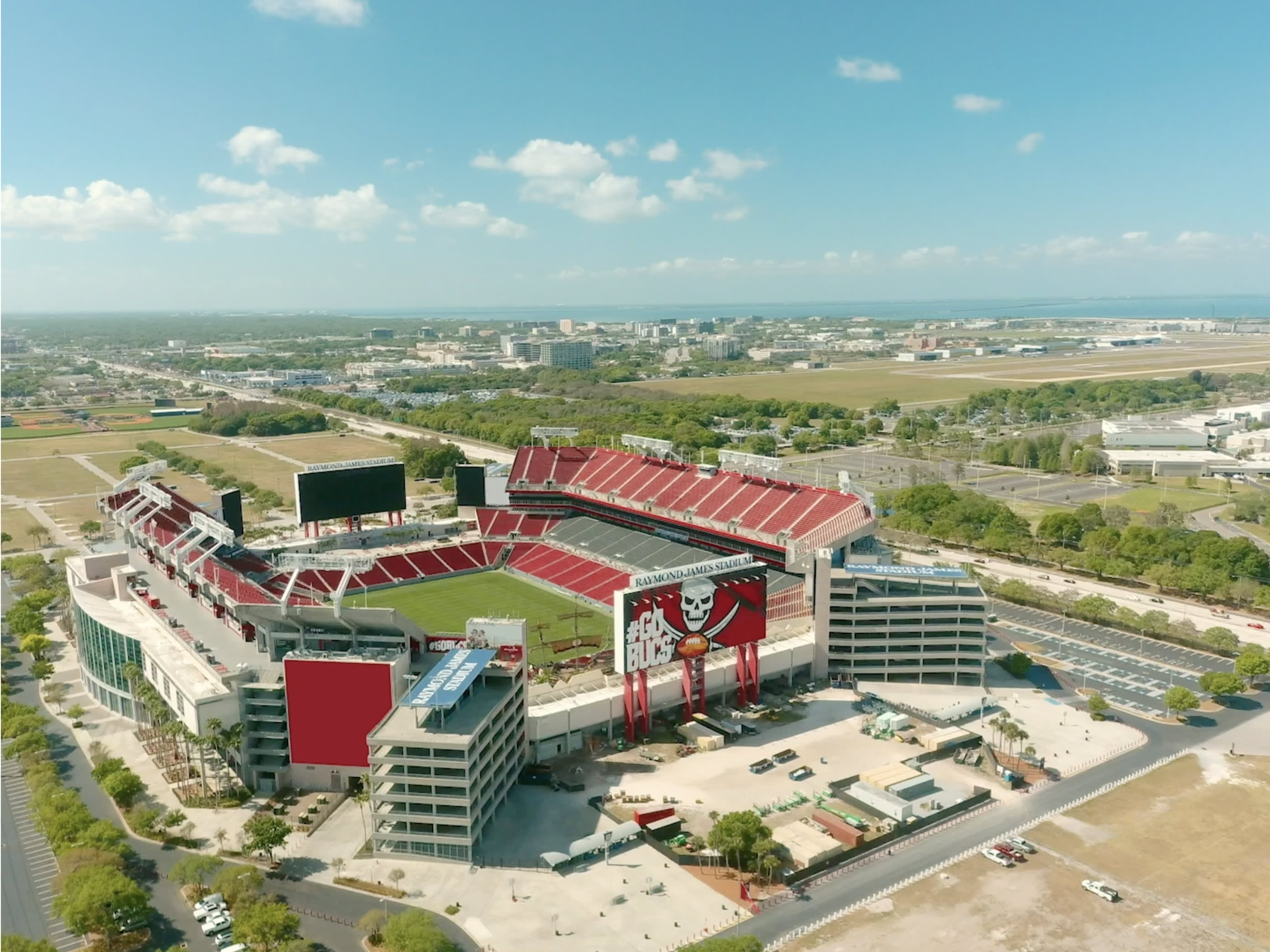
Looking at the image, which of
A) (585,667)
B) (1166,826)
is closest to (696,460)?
(585,667)

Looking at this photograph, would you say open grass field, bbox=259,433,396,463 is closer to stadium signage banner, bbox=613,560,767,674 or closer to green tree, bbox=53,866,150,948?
stadium signage banner, bbox=613,560,767,674

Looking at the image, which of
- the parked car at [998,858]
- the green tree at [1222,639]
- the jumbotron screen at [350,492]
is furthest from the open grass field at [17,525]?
the green tree at [1222,639]

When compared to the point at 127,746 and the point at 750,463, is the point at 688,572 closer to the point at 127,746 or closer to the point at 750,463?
the point at 750,463

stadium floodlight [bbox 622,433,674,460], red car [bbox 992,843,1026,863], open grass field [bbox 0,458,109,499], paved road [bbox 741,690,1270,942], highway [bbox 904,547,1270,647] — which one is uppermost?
stadium floodlight [bbox 622,433,674,460]

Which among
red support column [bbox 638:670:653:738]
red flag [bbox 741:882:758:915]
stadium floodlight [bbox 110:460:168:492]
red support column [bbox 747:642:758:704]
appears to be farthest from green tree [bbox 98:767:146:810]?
stadium floodlight [bbox 110:460:168:492]

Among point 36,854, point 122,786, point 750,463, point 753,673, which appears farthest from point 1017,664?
point 36,854

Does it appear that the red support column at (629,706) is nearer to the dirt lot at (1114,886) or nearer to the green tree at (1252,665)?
the dirt lot at (1114,886)
